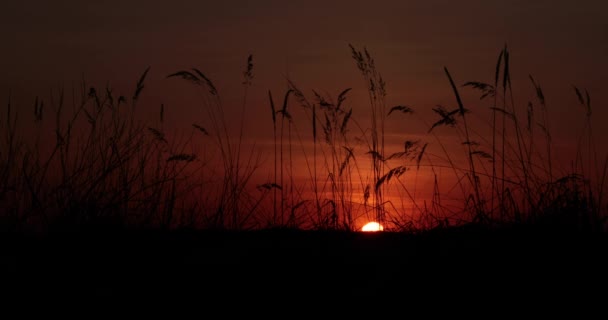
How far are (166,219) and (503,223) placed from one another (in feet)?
5.04

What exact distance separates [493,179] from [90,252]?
202 cm

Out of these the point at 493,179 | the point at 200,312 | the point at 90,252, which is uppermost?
the point at 493,179

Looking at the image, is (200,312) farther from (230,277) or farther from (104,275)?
(104,275)

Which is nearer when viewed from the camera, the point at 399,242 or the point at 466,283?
the point at 466,283

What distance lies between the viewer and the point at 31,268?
2.12 m

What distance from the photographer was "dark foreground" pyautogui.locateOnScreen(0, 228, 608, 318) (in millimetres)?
1846

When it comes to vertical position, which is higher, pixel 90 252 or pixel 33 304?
pixel 90 252

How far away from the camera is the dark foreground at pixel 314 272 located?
6.06 feet

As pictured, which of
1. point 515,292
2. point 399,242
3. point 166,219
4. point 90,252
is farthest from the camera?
point 166,219

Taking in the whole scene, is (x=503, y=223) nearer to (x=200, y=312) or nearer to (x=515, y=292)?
(x=515, y=292)

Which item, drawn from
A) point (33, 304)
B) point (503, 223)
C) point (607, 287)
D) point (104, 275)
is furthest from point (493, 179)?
point (33, 304)

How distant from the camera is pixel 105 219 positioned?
3.09 meters

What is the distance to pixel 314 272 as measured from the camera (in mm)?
2100

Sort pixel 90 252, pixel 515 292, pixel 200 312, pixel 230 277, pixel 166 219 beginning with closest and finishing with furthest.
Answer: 1. pixel 200 312
2. pixel 515 292
3. pixel 230 277
4. pixel 90 252
5. pixel 166 219
